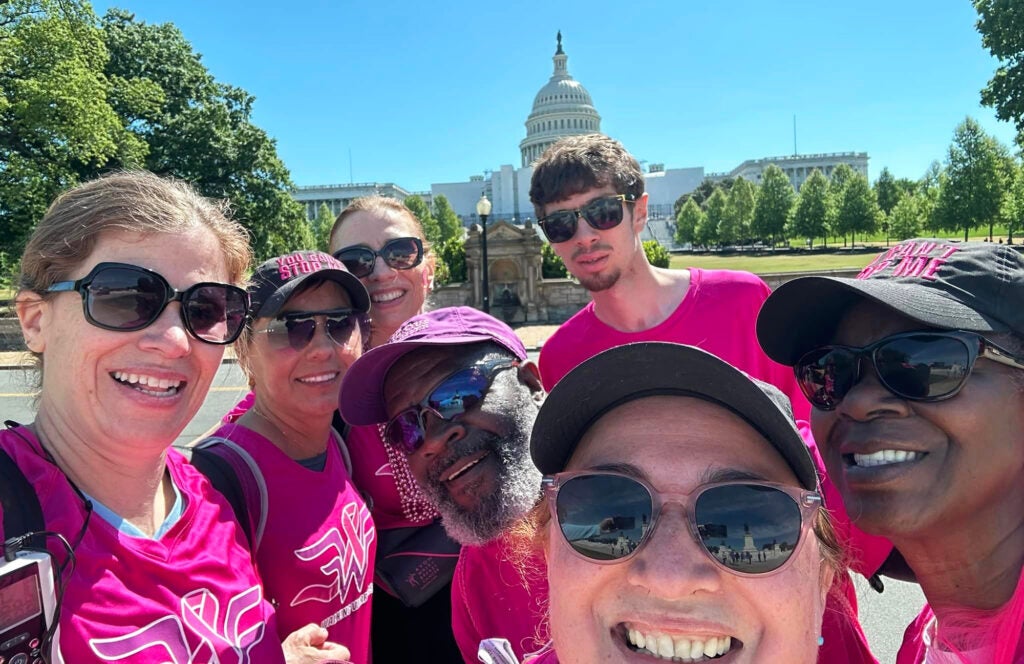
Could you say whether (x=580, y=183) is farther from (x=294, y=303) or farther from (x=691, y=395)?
(x=691, y=395)

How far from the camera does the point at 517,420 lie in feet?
7.44

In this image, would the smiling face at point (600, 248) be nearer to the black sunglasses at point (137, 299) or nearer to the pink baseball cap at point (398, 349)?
the pink baseball cap at point (398, 349)

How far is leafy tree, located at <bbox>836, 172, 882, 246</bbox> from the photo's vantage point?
4900 centimetres

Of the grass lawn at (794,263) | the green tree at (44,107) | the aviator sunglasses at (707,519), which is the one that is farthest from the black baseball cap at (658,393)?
the grass lawn at (794,263)

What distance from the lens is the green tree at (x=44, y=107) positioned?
18500 mm

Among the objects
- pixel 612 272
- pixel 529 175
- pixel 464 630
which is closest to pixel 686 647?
pixel 464 630

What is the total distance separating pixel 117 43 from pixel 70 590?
3549cm

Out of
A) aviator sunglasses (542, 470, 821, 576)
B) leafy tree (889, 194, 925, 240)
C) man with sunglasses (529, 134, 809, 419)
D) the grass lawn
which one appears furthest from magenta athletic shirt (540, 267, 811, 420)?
leafy tree (889, 194, 925, 240)

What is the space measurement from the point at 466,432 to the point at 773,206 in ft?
201

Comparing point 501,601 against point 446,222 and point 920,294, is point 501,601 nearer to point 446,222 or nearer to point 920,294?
point 920,294

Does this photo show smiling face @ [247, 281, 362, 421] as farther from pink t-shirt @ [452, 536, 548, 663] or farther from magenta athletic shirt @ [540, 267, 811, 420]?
magenta athletic shirt @ [540, 267, 811, 420]

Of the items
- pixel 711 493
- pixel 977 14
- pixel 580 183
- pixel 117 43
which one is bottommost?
pixel 711 493

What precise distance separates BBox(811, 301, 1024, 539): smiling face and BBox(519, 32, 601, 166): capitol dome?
101511 mm

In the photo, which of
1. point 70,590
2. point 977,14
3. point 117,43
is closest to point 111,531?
point 70,590
